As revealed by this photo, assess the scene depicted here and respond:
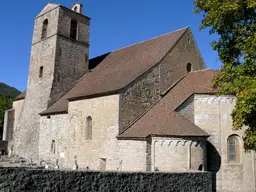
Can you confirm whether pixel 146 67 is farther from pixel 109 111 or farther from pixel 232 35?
pixel 232 35

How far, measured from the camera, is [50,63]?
2220 cm

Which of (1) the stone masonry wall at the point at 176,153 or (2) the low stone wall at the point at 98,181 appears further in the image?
(1) the stone masonry wall at the point at 176,153

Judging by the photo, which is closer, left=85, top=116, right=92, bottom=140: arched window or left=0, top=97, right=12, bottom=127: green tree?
left=85, top=116, right=92, bottom=140: arched window

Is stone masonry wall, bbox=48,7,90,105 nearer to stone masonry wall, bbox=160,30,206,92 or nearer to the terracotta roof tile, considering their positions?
the terracotta roof tile

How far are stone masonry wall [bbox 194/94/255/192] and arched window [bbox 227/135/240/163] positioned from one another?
0.15 m

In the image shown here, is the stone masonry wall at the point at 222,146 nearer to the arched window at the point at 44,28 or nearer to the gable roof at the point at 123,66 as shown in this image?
the gable roof at the point at 123,66


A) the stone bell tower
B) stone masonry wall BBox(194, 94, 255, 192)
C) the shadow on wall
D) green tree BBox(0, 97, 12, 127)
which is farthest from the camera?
green tree BBox(0, 97, 12, 127)

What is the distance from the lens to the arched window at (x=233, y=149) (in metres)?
14.1

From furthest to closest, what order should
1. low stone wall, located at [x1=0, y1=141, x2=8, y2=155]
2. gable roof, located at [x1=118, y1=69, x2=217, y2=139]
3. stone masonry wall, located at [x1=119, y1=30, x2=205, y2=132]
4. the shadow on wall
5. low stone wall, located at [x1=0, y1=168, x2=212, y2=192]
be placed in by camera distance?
1. low stone wall, located at [x1=0, y1=141, x2=8, y2=155]
2. stone masonry wall, located at [x1=119, y1=30, x2=205, y2=132]
3. the shadow on wall
4. gable roof, located at [x1=118, y1=69, x2=217, y2=139]
5. low stone wall, located at [x1=0, y1=168, x2=212, y2=192]

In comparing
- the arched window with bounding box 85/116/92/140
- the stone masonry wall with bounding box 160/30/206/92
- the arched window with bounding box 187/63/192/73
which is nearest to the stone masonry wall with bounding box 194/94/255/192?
the stone masonry wall with bounding box 160/30/206/92

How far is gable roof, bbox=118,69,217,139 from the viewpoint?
1316cm

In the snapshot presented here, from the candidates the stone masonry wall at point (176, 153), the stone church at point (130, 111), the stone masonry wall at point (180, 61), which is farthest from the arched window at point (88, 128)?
the stone masonry wall at point (176, 153)

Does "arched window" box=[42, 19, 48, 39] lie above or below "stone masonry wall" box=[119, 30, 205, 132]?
above

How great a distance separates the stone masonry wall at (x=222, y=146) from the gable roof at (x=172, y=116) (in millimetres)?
888
